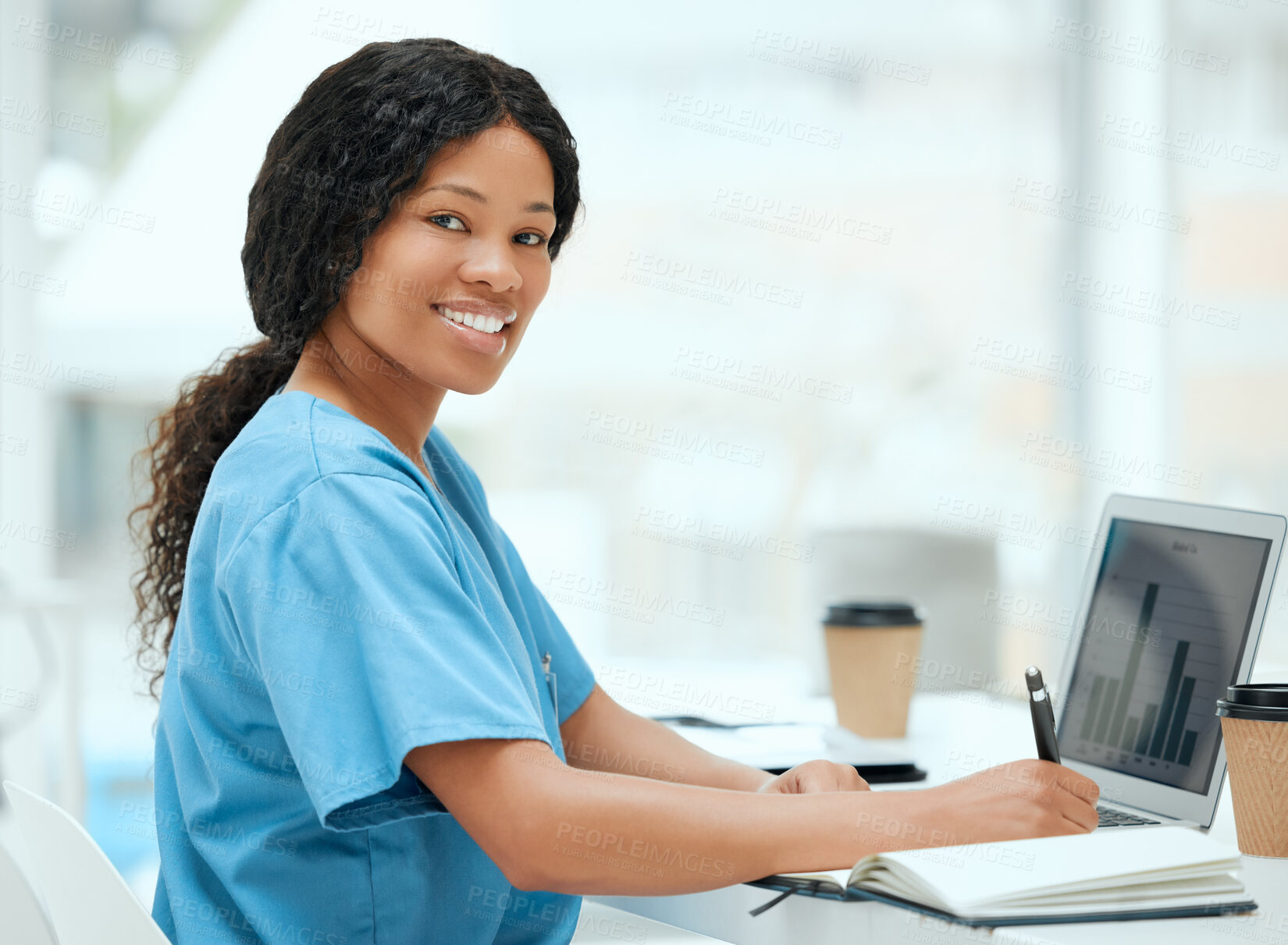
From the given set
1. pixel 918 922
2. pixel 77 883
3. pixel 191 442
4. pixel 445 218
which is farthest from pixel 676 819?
pixel 191 442

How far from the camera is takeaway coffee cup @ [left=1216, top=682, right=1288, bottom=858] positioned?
87 cm

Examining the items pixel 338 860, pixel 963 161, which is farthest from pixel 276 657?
pixel 963 161

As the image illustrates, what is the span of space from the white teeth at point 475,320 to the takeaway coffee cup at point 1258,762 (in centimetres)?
64

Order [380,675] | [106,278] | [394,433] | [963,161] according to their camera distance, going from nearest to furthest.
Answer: [380,675]
[394,433]
[106,278]
[963,161]

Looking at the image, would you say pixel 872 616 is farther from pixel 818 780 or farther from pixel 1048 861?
pixel 1048 861

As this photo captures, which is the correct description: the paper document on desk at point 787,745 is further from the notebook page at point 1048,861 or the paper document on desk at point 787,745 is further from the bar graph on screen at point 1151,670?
the notebook page at point 1048,861

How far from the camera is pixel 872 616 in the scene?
138cm

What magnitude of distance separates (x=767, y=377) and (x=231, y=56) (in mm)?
1655

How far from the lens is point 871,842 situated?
0.80 metres

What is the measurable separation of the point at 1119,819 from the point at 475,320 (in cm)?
67

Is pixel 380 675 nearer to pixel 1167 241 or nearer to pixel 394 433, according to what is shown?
pixel 394 433

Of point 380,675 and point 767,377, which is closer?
point 380,675

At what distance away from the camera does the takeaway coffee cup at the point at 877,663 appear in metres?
1.37

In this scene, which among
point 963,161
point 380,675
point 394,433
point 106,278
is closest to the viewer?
point 380,675
